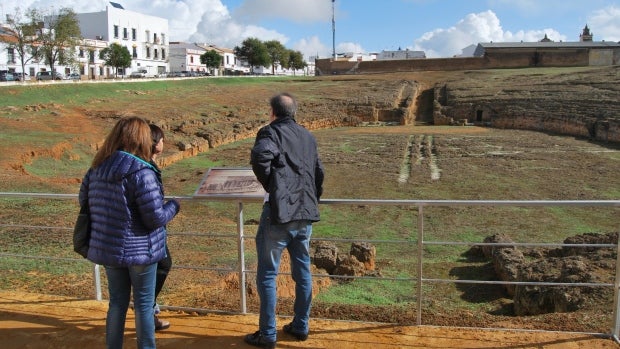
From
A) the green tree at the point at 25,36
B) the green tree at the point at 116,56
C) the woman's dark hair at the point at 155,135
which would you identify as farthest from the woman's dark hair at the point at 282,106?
the green tree at the point at 116,56

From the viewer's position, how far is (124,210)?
10.3ft

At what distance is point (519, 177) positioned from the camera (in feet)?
61.2

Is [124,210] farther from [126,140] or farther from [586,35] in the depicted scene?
[586,35]

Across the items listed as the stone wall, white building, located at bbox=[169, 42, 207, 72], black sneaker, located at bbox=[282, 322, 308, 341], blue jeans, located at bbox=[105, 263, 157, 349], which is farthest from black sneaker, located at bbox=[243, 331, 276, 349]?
white building, located at bbox=[169, 42, 207, 72]

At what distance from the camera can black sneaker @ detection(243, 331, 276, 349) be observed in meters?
3.77

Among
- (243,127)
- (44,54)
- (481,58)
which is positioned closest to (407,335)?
(243,127)

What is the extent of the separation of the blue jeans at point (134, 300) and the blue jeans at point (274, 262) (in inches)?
28.5

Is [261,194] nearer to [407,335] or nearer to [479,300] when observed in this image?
[407,335]

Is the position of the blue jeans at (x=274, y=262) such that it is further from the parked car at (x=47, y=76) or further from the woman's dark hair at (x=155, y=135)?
the parked car at (x=47, y=76)

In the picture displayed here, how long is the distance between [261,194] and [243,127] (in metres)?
26.3

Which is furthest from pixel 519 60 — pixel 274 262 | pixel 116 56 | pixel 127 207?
pixel 127 207

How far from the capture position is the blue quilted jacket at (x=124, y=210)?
3.14 m

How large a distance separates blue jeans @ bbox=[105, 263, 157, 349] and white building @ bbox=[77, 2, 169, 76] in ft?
216

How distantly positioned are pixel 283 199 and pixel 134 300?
44.2 inches
